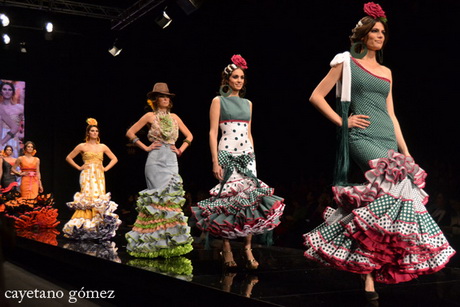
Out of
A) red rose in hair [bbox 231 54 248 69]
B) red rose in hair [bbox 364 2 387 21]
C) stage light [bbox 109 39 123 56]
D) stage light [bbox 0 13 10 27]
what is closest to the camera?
red rose in hair [bbox 364 2 387 21]

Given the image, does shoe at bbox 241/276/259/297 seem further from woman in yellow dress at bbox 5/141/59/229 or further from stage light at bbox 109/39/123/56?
stage light at bbox 109/39/123/56

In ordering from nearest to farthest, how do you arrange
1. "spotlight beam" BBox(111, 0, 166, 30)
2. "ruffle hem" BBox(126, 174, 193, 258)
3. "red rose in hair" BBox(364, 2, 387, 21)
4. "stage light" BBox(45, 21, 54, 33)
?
1. "red rose in hair" BBox(364, 2, 387, 21)
2. "ruffle hem" BBox(126, 174, 193, 258)
3. "spotlight beam" BBox(111, 0, 166, 30)
4. "stage light" BBox(45, 21, 54, 33)

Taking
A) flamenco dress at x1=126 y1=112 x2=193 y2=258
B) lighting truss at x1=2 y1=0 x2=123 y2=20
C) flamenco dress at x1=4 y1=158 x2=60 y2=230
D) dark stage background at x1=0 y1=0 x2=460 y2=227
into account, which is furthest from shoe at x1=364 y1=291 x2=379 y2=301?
lighting truss at x1=2 y1=0 x2=123 y2=20

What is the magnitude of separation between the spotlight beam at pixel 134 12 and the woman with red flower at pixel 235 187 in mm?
5244

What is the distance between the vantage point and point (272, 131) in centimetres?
812

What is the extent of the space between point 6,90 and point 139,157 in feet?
10.7

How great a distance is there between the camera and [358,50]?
331 cm

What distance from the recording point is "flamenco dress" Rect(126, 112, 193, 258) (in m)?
5.11

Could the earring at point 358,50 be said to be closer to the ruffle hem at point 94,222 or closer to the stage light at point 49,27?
the ruffle hem at point 94,222

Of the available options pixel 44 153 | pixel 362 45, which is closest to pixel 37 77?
pixel 44 153

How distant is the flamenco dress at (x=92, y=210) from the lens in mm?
7246

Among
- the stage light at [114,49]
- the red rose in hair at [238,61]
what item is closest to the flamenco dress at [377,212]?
the red rose in hair at [238,61]

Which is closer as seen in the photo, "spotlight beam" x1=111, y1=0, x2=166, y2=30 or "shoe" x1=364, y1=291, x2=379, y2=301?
"shoe" x1=364, y1=291, x2=379, y2=301

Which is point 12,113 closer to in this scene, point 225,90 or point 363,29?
point 225,90
